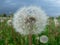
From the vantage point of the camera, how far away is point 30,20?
306 centimetres

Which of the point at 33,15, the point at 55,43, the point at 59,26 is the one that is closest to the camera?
the point at 33,15

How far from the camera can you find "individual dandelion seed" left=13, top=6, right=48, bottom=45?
3064 mm

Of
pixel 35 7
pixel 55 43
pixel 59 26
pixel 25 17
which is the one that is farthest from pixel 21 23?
pixel 59 26

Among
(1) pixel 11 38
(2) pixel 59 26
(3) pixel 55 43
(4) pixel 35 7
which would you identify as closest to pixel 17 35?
(1) pixel 11 38

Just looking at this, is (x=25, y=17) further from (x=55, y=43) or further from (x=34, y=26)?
(x=55, y=43)

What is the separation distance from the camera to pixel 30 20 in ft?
10.0

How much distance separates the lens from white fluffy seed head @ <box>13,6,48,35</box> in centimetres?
307

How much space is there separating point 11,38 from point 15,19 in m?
1.55

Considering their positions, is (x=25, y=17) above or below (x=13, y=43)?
above

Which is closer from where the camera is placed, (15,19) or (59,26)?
(15,19)

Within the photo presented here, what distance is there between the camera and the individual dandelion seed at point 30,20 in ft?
10.1

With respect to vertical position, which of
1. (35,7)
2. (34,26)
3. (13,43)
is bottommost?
(13,43)

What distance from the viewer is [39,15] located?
3174 mm

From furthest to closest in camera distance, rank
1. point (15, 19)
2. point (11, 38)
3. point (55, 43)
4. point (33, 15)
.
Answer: point (11, 38) → point (55, 43) → point (15, 19) → point (33, 15)
